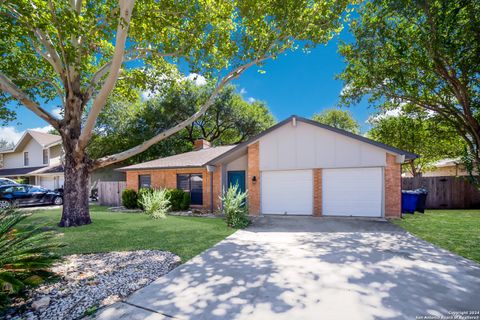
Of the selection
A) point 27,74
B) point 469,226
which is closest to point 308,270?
point 469,226

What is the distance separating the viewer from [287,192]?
11.2 m

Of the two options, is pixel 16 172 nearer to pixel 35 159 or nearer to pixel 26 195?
pixel 35 159

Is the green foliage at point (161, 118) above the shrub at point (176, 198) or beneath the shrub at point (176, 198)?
above

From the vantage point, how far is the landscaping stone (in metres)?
3.15

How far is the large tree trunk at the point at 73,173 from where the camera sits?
869 centimetres

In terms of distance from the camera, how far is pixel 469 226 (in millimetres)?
8141

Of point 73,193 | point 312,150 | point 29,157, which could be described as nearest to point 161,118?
point 29,157

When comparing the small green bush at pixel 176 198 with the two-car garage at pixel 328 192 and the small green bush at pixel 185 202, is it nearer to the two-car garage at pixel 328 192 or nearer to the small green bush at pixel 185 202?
the small green bush at pixel 185 202

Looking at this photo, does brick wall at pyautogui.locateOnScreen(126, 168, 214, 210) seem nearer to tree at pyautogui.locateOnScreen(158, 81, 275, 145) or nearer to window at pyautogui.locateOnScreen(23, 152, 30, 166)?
tree at pyautogui.locateOnScreen(158, 81, 275, 145)

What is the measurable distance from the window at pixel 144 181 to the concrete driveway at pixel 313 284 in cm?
1049

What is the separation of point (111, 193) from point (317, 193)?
1450 cm

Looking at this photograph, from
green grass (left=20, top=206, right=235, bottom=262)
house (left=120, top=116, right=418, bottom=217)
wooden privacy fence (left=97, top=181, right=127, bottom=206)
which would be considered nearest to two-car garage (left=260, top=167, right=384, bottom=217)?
house (left=120, top=116, right=418, bottom=217)

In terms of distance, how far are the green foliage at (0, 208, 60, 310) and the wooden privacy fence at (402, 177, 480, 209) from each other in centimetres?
1654

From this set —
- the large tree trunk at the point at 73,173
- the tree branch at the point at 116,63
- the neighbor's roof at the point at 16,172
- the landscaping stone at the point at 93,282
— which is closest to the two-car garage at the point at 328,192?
the landscaping stone at the point at 93,282
